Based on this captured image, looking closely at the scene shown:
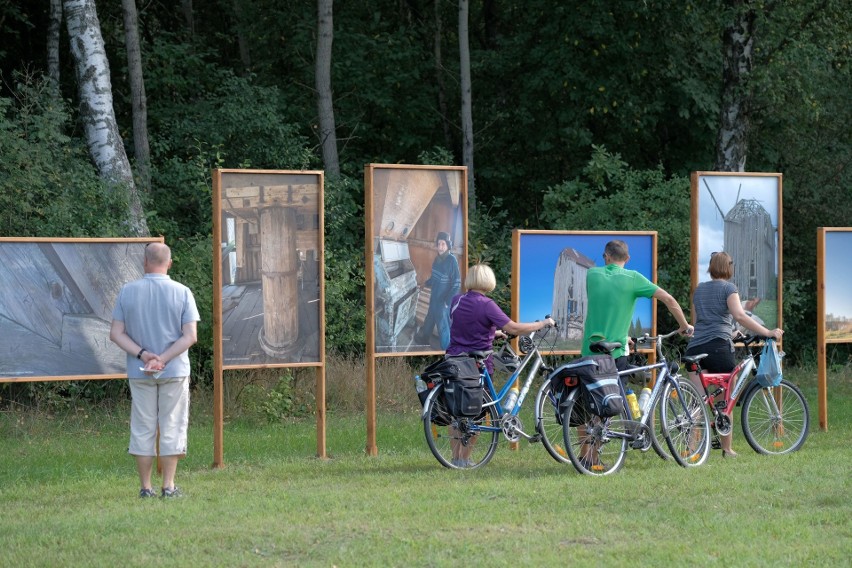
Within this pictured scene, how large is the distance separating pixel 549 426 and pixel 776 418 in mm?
2241

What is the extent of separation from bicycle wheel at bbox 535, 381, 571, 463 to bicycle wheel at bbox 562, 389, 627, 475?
0.17m

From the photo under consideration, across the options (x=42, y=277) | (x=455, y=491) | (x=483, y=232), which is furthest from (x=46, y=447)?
(x=483, y=232)

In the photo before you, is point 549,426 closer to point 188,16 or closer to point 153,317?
point 153,317

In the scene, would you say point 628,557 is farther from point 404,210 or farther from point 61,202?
point 61,202

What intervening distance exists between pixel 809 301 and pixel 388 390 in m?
11.1

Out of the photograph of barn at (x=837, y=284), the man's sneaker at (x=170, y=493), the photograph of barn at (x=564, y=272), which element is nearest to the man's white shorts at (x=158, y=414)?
the man's sneaker at (x=170, y=493)

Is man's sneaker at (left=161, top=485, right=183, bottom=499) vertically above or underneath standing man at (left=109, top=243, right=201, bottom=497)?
underneath

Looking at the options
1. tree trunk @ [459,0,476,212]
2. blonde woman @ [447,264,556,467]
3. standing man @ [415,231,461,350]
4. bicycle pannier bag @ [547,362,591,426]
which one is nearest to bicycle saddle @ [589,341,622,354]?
bicycle pannier bag @ [547,362,591,426]

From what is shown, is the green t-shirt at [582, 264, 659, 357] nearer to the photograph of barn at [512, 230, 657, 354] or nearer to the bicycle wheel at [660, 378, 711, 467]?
the bicycle wheel at [660, 378, 711, 467]

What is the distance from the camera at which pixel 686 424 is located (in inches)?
408

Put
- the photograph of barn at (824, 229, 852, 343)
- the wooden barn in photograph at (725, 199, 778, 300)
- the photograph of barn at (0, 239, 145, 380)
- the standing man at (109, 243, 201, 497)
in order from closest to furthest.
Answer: the standing man at (109, 243, 201, 497) < the photograph of barn at (0, 239, 145, 380) < the wooden barn in photograph at (725, 199, 778, 300) < the photograph of barn at (824, 229, 852, 343)

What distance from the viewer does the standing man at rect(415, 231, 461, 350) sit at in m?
11.8

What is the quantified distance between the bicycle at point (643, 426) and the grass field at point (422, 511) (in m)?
0.20

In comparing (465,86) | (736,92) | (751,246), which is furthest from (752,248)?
(465,86)
